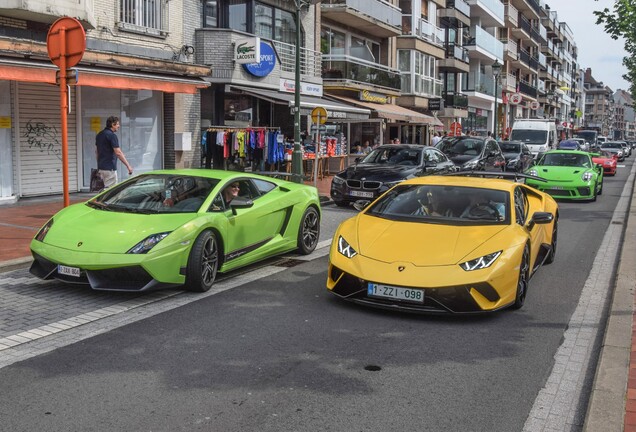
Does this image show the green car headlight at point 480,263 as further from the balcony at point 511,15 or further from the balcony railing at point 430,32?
the balcony at point 511,15

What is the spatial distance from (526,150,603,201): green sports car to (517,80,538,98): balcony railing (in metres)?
51.5

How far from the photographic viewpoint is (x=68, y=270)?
6.80 metres

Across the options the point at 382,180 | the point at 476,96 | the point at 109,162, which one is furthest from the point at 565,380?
the point at 476,96

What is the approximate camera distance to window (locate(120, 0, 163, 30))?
17.2 m

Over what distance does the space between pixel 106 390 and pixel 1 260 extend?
188 inches

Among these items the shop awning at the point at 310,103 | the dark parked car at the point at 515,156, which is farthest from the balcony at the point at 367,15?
the dark parked car at the point at 515,156

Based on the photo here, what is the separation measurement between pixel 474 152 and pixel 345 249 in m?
15.7

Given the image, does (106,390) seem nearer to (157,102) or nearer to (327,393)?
(327,393)

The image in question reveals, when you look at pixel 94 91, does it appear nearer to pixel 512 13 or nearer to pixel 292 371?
pixel 292 371

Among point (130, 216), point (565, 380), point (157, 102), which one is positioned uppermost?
point (157, 102)

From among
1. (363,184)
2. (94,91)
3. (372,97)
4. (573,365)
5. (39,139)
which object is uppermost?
(372,97)

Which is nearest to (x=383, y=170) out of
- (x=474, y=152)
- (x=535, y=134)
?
(x=474, y=152)

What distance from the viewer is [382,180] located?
15.1 meters

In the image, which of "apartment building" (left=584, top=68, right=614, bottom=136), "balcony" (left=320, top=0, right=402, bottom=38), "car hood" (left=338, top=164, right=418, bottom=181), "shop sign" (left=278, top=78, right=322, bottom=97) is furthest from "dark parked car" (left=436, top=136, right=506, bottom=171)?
"apartment building" (left=584, top=68, right=614, bottom=136)
